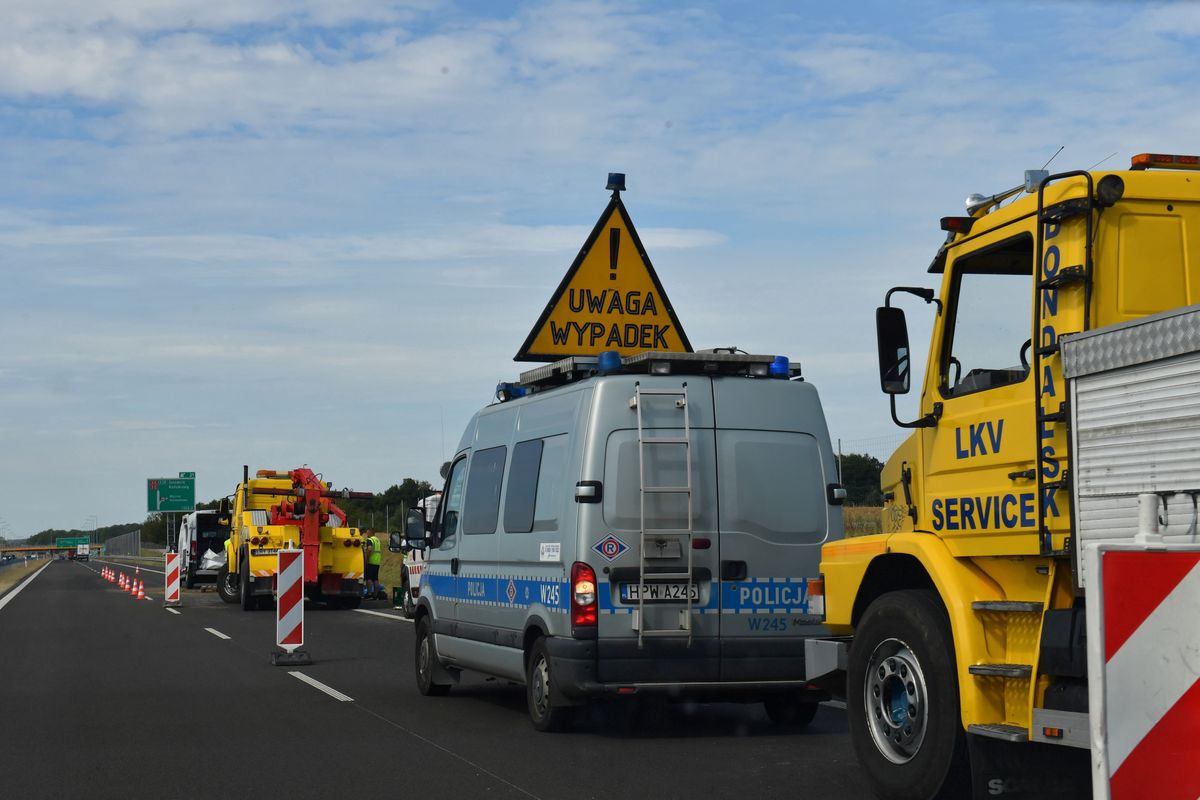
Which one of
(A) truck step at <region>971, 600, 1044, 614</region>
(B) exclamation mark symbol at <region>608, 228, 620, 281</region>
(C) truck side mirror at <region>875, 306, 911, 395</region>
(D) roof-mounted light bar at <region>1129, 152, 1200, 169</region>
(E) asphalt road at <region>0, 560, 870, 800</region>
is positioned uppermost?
(B) exclamation mark symbol at <region>608, 228, 620, 281</region>

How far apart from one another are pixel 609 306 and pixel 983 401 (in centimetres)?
850

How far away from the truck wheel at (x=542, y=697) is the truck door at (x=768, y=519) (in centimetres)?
119

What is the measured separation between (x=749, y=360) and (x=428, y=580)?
4.14 metres

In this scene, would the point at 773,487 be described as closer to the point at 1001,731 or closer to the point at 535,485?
the point at 535,485

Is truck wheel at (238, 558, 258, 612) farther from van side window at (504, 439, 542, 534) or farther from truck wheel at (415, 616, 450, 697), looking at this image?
van side window at (504, 439, 542, 534)

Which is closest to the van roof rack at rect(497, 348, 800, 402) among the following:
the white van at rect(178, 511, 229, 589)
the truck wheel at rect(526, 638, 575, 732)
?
the truck wheel at rect(526, 638, 575, 732)

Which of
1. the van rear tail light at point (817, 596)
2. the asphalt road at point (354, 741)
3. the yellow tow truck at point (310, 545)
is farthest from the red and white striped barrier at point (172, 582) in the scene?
the van rear tail light at point (817, 596)

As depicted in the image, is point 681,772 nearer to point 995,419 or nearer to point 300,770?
point 300,770

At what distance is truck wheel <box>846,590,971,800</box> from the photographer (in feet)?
22.2

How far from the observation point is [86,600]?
3678 cm

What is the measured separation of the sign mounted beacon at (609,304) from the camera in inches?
588

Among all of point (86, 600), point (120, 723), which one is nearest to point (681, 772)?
point (120, 723)

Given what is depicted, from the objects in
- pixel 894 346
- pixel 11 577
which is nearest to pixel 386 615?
pixel 894 346

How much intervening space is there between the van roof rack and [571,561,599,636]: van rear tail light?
147cm
